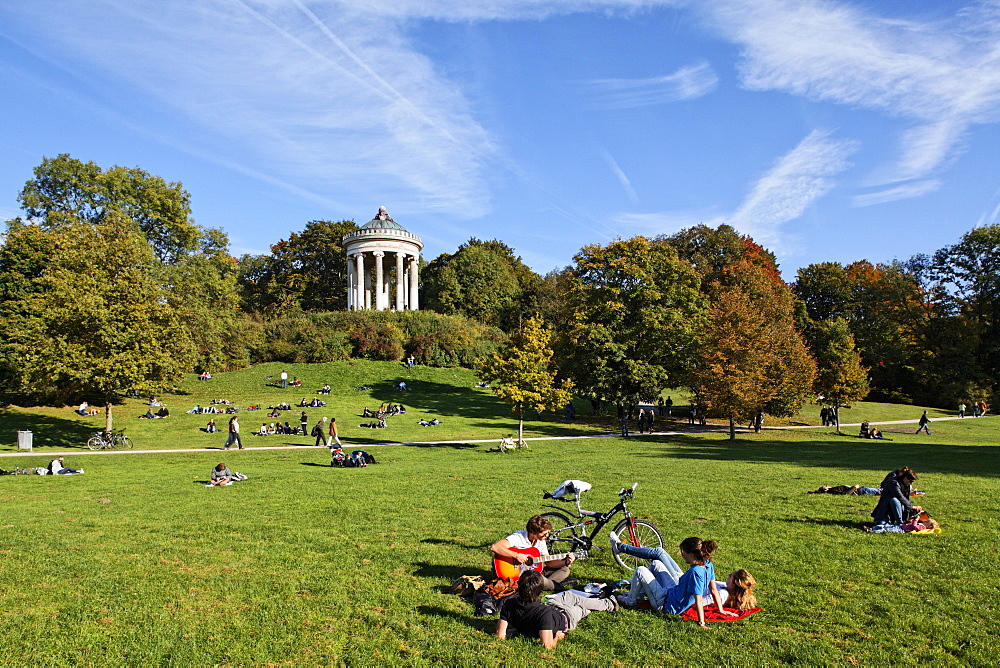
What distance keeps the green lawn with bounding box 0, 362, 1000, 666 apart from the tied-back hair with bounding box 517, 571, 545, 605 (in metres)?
0.52

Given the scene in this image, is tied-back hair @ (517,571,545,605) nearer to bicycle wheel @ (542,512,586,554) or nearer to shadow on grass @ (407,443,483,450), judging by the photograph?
bicycle wheel @ (542,512,586,554)

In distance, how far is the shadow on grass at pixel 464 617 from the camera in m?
7.14

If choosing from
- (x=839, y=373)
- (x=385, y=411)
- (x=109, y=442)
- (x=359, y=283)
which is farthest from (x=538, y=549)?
(x=359, y=283)

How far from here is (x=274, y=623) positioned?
7074 millimetres

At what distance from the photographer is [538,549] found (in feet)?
27.7

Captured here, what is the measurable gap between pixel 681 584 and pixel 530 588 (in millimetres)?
1901

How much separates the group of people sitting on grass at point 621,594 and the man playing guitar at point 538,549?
0.01 m

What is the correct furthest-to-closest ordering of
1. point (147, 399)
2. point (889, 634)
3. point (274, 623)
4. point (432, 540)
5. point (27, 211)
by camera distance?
point (147, 399) → point (27, 211) → point (432, 540) → point (274, 623) → point (889, 634)

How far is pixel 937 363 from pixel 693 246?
2644cm

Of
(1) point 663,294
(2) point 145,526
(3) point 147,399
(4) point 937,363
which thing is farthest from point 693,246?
(2) point 145,526

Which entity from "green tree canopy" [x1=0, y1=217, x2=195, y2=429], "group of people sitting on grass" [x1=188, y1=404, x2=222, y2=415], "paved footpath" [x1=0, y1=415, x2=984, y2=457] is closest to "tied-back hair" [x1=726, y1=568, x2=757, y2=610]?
"paved footpath" [x1=0, y1=415, x2=984, y2=457]

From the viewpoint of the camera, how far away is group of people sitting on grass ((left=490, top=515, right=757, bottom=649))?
681 centimetres

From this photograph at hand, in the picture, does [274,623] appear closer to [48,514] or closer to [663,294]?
[48,514]

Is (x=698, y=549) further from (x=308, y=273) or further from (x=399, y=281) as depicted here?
(x=308, y=273)
